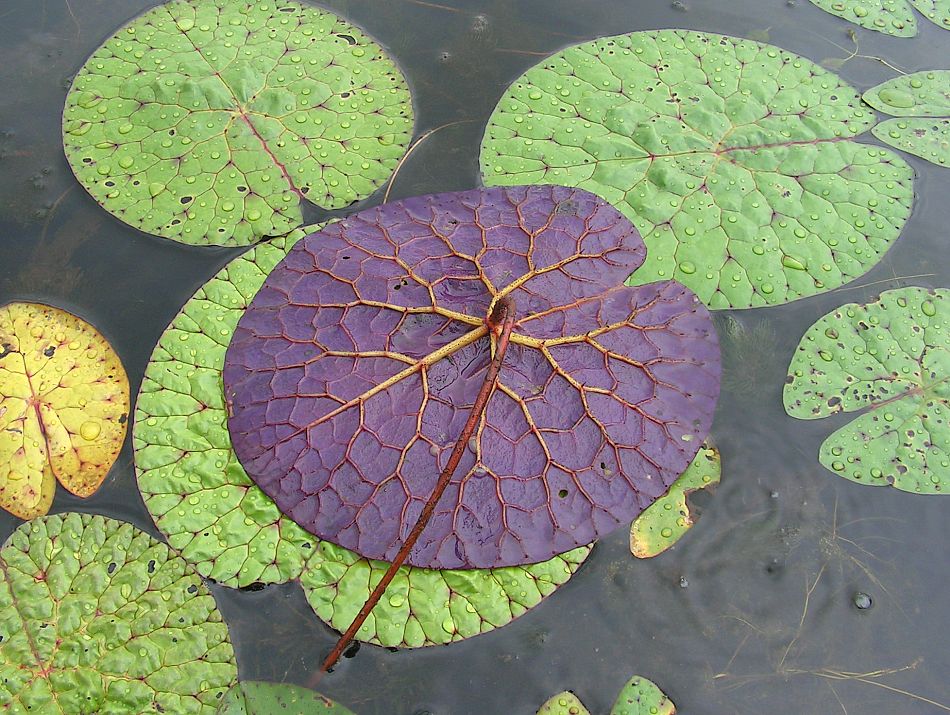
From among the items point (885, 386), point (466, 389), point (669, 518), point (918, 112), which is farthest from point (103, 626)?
point (918, 112)

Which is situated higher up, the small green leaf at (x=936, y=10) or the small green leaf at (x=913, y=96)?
the small green leaf at (x=936, y=10)

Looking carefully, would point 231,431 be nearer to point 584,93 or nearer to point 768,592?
point 768,592

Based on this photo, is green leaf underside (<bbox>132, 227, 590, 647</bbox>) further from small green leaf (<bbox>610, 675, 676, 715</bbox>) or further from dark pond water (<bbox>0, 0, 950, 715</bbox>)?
small green leaf (<bbox>610, 675, 676, 715</bbox>)

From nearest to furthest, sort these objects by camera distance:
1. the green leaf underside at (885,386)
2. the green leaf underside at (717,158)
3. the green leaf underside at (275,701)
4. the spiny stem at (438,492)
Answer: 1. the spiny stem at (438,492)
2. the green leaf underside at (275,701)
3. the green leaf underside at (885,386)
4. the green leaf underside at (717,158)

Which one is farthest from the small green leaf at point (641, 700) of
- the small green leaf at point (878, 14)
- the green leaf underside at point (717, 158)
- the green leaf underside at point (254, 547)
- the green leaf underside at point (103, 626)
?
the small green leaf at point (878, 14)

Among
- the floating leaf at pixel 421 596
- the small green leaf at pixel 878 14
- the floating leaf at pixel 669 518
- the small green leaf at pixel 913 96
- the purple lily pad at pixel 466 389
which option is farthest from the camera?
the small green leaf at pixel 878 14

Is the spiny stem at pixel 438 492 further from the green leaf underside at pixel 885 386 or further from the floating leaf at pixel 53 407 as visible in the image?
the green leaf underside at pixel 885 386

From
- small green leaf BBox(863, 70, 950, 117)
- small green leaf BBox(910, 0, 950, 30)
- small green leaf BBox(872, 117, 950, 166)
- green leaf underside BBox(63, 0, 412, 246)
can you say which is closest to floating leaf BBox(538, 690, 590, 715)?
green leaf underside BBox(63, 0, 412, 246)
